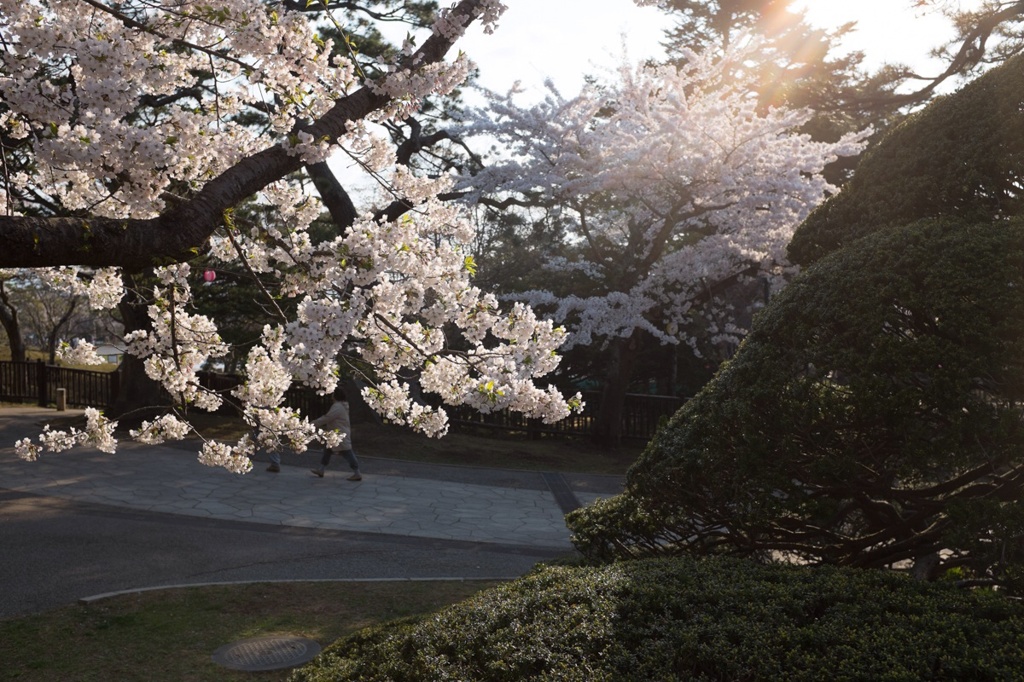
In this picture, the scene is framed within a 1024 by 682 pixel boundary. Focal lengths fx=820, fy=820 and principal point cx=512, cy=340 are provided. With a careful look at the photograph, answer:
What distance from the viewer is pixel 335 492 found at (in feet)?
43.7

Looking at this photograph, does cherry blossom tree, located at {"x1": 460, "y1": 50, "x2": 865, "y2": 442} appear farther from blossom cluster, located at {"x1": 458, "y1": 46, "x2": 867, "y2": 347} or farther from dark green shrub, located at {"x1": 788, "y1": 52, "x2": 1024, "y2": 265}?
dark green shrub, located at {"x1": 788, "y1": 52, "x2": 1024, "y2": 265}

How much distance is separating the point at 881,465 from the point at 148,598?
6069 millimetres

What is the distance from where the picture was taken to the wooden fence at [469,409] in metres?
20.9

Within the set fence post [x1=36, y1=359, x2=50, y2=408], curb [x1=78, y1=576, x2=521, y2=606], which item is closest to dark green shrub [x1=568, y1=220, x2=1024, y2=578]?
curb [x1=78, y1=576, x2=521, y2=606]

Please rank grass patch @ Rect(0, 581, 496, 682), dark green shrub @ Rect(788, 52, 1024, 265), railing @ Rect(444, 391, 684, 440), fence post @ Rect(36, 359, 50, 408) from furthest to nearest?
1. fence post @ Rect(36, 359, 50, 408)
2. railing @ Rect(444, 391, 684, 440)
3. grass patch @ Rect(0, 581, 496, 682)
4. dark green shrub @ Rect(788, 52, 1024, 265)

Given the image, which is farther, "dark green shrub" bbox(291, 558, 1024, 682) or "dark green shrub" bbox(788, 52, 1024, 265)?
"dark green shrub" bbox(788, 52, 1024, 265)

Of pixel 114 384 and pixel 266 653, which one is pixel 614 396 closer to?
pixel 114 384

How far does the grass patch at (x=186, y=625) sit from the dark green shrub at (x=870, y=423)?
2801mm

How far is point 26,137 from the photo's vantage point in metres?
5.82

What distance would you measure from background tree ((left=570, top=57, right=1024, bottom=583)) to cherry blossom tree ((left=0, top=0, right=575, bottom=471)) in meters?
1.21

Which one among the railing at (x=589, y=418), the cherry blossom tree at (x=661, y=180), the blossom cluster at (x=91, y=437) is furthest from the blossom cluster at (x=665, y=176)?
the blossom cluster at (x=91, y=437)

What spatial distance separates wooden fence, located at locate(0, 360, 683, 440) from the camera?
68.7 ft

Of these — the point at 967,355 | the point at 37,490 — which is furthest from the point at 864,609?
the point at 37,490

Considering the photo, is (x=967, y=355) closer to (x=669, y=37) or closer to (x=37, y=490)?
(x=37, y=490)
